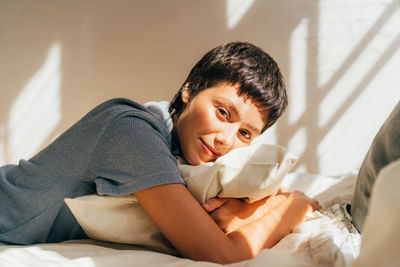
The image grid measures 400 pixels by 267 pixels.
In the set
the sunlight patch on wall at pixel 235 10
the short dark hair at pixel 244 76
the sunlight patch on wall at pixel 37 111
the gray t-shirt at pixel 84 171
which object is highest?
the sunlight patch on wall at pixel 235 10

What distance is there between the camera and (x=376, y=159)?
31.1 inches

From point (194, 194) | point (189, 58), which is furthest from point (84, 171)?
point (189, 58)

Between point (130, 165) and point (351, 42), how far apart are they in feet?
4.28

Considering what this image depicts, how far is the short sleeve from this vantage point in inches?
29.5

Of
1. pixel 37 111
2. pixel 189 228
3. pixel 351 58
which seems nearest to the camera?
pixel 189 228

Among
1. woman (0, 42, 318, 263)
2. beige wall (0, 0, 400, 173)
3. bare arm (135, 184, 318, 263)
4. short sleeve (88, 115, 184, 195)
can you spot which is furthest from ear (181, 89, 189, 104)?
beige wall (0, 0, 400, 173)

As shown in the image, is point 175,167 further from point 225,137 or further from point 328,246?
Result: point 328,246

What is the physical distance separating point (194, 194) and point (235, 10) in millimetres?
1161

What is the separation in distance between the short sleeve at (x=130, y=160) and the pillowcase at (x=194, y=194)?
4 cm

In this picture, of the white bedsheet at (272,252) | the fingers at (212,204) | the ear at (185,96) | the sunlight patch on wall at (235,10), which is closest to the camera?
the white bedsheet at (272,252)

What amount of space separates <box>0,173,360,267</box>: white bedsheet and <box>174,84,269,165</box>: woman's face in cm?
30

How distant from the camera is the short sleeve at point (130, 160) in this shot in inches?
29.5

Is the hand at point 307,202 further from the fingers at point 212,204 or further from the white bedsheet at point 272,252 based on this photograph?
the fingers at point 212,204

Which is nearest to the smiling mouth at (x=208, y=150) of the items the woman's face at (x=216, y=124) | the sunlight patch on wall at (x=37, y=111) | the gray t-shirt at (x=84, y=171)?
the woman's face at (x=216, y=124)
